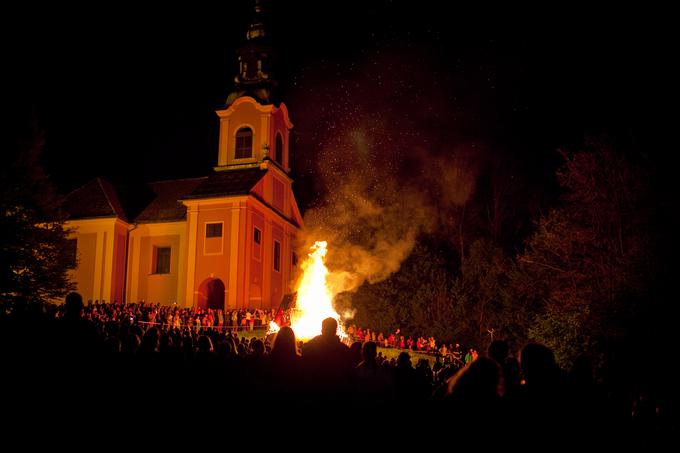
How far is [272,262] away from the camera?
3947cm

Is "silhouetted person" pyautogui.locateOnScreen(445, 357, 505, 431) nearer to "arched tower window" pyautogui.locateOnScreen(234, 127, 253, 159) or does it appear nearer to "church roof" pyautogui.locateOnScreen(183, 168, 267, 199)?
"church roof" pyautogui.locateOnScreen(183, 168, 267, 199)

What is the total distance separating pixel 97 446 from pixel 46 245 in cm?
2941

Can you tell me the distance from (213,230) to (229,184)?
3246 mm

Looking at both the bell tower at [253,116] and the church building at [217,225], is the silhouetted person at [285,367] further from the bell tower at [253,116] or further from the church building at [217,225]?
the bell tower at [253,116]

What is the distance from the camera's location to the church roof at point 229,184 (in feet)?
120

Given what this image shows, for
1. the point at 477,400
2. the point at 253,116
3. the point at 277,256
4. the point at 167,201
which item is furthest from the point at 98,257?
the point at 477,400

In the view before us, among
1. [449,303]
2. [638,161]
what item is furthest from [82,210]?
[638,161]

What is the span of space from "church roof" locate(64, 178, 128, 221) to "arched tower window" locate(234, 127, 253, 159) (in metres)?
8.91

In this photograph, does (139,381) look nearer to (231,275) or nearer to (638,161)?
(638,161)

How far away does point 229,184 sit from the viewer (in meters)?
37.7

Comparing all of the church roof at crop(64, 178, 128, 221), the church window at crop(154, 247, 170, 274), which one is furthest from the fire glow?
the church roof at crop(64, 178, 128, 221)

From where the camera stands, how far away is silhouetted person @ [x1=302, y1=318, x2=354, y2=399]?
470 centimetres

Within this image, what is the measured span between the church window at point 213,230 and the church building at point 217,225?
0.06 metres

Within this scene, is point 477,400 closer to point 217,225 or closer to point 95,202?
point 217,225
